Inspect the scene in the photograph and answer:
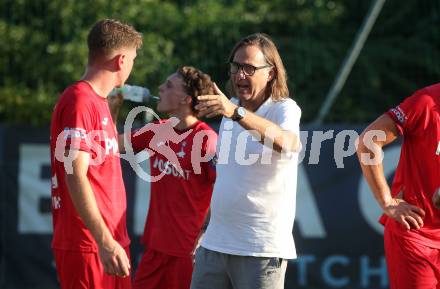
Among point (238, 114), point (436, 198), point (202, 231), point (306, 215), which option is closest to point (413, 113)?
point (436, 198)

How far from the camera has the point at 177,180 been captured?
19.5 feet

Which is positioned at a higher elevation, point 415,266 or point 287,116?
point 287,116

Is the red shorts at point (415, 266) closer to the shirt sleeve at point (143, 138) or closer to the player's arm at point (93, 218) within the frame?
the player's arm at point (93, 218)

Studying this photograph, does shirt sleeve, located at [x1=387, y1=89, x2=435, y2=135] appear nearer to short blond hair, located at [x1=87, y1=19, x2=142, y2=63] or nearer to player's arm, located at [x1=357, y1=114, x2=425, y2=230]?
player's arm, located at [x1=357, y1=114, x2=425, y2=230]

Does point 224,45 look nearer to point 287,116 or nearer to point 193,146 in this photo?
point 193,146

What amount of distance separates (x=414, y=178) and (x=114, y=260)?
188 centimetres

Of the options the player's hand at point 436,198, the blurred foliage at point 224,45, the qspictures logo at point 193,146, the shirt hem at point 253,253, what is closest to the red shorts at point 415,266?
the player's hand at point 436,198

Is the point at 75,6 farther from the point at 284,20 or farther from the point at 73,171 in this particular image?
the point at 73,171

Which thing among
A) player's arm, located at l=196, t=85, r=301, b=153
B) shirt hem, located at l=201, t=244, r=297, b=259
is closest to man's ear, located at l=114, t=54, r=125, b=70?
player's arm, located at l=196, t=85, r=301, b=153

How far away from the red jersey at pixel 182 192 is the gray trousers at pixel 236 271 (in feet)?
2.89

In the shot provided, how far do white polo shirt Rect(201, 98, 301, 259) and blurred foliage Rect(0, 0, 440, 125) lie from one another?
5.31 m

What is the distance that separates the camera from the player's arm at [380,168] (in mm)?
4828

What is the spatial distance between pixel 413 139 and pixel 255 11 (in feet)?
22.2

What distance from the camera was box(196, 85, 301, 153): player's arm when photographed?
4223mm
